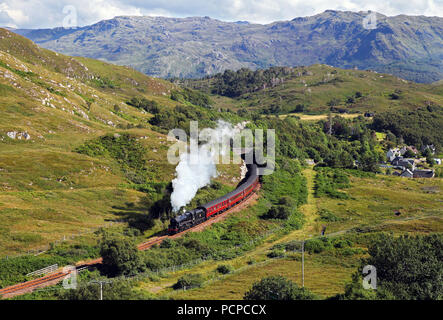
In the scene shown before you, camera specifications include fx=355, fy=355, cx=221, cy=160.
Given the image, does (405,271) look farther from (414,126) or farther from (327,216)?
(414,126)

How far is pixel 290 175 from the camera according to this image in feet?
275

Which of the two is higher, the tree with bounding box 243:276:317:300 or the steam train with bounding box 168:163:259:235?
the steam train with bounding box 168:163:259:235

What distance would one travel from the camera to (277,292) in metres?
26.2

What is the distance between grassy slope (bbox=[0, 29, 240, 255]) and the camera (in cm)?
4262

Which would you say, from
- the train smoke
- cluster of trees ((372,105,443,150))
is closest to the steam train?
the train smoke

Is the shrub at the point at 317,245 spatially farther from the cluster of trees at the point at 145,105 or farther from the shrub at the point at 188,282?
Result: the cluster of trees at the point at 145,105

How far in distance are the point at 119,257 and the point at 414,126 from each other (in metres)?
163

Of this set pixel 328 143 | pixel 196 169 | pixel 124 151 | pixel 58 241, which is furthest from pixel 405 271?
pixel 328 143

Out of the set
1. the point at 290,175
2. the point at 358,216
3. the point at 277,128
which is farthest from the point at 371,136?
the point at 358,216

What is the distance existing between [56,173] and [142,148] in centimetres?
1954

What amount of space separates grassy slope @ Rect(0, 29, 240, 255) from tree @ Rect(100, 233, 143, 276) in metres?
8.56

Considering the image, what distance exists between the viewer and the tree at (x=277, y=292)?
2603cm

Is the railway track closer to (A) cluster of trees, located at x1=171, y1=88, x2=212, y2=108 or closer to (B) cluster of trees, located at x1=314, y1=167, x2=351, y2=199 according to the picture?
(B) cluster of trees, located at x1=314, y1=167, x2=351, y2=199
